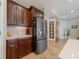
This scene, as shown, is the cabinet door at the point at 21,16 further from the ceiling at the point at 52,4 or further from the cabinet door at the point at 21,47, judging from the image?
the cabinet door at the point at 21,47

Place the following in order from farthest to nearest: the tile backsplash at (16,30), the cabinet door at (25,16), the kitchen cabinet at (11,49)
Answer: the cabinet door at (25,16) → the tile backsplash at (16,30) → the kitchen cabinet at (11,49)

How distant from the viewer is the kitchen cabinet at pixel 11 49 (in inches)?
132

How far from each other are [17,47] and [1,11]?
1.51 m

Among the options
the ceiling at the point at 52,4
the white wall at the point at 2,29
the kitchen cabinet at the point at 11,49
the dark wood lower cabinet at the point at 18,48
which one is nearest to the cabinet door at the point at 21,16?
the ceiling at the point at 52,4

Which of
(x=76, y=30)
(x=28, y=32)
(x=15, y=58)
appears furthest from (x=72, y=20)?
(x=15, y=58)

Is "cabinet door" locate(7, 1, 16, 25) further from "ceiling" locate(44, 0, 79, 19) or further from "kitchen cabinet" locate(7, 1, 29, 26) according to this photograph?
"ceiling" locate(44, 0, 79, 19)

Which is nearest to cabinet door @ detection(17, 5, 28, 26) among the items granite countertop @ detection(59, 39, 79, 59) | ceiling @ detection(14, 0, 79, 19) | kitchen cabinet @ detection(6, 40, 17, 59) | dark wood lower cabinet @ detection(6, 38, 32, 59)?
ceiling @ detection(14, 0, 79, 19)

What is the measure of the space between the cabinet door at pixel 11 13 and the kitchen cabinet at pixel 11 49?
0.81 meters

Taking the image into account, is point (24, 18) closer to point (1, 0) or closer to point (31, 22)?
point (31, 22)

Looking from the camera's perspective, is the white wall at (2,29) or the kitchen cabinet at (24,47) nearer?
the white wall at (2,29)

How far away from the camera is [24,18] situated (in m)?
5.12

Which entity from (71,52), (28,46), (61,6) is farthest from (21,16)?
(71,52)

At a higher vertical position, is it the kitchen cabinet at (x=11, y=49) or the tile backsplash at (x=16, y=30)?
the tile backsplash at (x=16, y=30)

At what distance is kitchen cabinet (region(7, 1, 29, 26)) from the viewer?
3.92 metres
